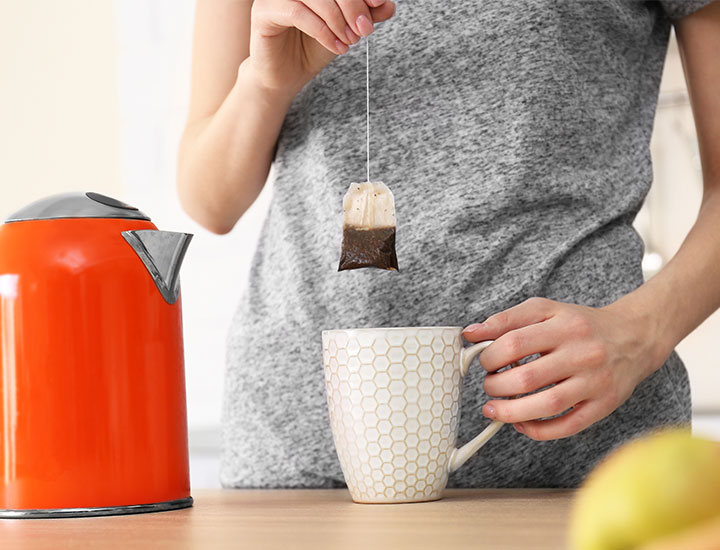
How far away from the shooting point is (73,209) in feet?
2.27

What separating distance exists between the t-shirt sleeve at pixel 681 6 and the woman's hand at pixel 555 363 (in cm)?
35

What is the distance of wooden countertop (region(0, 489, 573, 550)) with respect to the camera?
493 millimetres

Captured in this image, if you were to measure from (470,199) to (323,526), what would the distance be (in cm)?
40

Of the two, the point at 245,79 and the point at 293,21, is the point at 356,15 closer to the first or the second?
the point at 293,21

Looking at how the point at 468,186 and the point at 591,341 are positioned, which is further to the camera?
the point at 468,186

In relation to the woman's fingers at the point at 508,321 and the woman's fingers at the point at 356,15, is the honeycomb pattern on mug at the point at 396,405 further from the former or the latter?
the woman's fingers at the point at 356,15

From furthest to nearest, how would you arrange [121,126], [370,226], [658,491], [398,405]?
[121,126] → [370,226] → [398,405] → [658,491]

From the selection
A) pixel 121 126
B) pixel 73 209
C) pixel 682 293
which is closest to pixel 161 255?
pixel 73 209

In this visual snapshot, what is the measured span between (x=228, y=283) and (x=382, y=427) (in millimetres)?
1836

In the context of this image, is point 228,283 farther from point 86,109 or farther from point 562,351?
point 562,351

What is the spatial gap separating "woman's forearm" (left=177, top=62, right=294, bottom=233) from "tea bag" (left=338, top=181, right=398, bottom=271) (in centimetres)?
14

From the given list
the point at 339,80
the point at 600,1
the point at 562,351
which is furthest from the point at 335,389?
the point at 600,1

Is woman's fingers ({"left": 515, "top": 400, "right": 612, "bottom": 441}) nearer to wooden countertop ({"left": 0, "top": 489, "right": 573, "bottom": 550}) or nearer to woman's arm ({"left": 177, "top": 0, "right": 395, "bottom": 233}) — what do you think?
wooden countertop ({"left": 0, "top": 489, "right": 573, "bottom": 550})

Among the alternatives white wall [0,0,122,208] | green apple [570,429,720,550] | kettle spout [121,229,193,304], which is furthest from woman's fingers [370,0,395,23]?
white wall [0,0,122,208]
